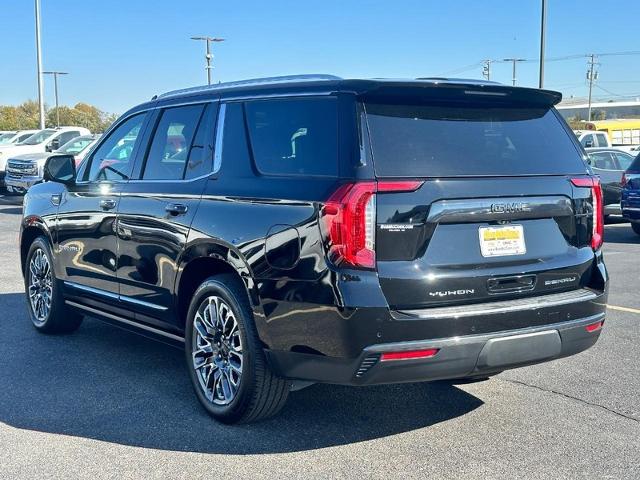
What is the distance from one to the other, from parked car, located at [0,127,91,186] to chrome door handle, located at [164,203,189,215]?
20.3m

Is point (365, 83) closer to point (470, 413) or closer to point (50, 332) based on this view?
point (470, 413)

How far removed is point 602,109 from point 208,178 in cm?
12338

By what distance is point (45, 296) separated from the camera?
6.73 meters

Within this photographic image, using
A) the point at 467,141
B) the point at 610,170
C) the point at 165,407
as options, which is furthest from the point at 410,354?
the point at 610,170

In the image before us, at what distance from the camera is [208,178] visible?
4754 millimetres

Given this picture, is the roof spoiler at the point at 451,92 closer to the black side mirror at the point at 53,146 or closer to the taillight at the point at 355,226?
the taillight at the point at 355,226

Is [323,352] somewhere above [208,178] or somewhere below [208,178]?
below

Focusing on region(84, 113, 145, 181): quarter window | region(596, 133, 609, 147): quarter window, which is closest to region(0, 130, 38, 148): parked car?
region(596, 133, 609, 147): quarter window

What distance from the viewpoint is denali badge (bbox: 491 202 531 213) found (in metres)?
4.03

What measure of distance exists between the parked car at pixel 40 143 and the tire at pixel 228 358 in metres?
20.7

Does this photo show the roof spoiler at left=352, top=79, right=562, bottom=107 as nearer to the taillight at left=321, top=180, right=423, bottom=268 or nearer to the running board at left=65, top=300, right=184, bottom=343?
the taillight at left=321, top=180, right=423, bottom=268

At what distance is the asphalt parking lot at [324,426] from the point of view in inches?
157

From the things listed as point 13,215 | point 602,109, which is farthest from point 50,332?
point 602,109

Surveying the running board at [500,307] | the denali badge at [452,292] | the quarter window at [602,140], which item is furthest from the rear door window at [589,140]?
the denali badge at [452,292]
